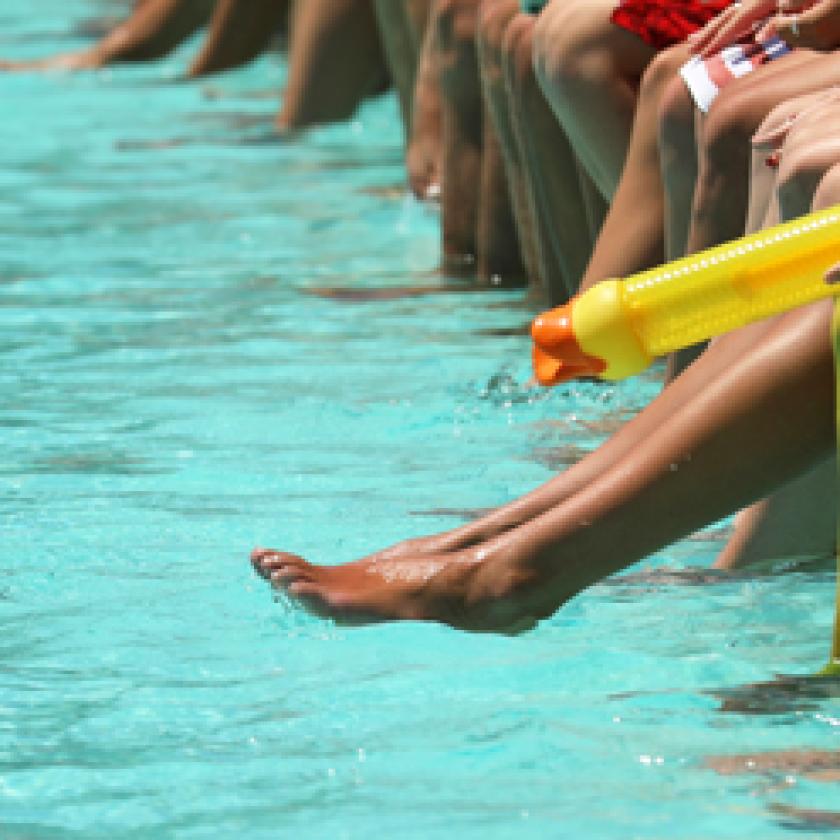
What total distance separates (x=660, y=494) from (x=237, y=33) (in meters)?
8.75

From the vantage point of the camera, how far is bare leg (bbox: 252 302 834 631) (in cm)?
239

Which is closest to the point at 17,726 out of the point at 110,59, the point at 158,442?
the point at 158,442

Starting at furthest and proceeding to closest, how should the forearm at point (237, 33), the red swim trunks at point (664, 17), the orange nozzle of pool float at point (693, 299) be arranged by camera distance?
the forearm at point (237, 33), the red swim trunks at point (664, 17), the orange nozzle of pool float at point (693, 299)

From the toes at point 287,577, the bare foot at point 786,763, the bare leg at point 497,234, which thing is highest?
the bare foot at point 786,763

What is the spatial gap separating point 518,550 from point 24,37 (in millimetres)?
11096

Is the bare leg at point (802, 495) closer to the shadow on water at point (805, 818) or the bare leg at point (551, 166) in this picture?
the shadow on water at point (805, 818)

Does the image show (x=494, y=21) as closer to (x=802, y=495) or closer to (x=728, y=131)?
(x=728, y=131)

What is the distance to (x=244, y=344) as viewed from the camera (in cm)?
488

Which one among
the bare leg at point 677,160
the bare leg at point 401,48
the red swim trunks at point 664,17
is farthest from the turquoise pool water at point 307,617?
the bare leg at point 401,48

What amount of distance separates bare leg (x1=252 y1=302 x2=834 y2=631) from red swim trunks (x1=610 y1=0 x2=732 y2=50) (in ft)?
4.49

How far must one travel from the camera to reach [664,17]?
3871 millimetres

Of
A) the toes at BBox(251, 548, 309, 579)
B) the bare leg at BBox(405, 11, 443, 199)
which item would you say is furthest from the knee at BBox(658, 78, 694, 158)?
the bare leg at BBox(405, 11, 443, 199)

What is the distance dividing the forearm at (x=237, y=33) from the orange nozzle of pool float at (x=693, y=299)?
831 cm

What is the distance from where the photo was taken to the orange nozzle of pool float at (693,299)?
2324 mm
